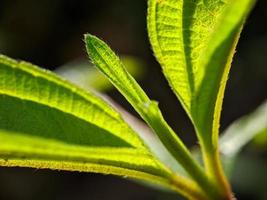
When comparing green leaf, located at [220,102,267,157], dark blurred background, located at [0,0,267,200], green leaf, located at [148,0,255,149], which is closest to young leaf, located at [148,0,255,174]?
green leaf, located at [148,0,255,149]

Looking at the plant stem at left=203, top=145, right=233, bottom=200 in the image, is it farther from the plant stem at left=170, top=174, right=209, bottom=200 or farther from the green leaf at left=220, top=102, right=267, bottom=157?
the green leaf at left=220, top=102, right=267, bottom=157

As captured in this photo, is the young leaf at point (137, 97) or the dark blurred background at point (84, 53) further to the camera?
the dark blurred background at point (84, 53)

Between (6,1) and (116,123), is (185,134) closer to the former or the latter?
(6,1)

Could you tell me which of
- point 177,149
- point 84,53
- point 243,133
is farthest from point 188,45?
point 84,53

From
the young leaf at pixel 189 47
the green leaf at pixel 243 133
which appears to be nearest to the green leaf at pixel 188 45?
the young leaf at pixel 189 47

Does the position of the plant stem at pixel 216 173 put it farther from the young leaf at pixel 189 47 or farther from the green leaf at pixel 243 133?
the green leaf at pixel 243 133

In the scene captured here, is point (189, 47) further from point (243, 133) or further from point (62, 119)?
point (243, 133)
